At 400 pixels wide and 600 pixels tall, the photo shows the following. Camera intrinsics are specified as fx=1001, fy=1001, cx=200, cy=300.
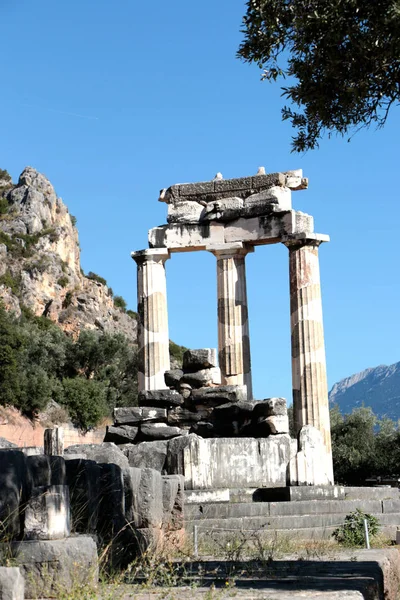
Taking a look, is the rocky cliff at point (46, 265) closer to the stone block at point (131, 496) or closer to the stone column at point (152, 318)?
the stone column at point (152, 318)

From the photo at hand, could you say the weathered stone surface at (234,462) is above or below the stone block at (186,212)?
below

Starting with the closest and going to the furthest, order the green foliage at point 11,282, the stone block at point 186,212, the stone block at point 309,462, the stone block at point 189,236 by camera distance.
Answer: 1. the stone block at point 309,462
2. the stone block at point 189,236
3. the stone block at point 186,212
4. the green foliage at point 11,282

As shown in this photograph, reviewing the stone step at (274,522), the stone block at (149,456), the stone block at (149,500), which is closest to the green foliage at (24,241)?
the stone block at (149,456)

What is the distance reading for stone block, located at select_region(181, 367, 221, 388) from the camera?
18.8 meters

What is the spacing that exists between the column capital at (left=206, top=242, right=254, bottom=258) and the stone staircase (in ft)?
34.4

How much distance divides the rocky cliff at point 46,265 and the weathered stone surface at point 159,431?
6407cm

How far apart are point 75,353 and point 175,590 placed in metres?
62.0

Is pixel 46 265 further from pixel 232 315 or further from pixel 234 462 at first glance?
pixel 234 462

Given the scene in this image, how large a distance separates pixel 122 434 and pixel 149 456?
1956mm

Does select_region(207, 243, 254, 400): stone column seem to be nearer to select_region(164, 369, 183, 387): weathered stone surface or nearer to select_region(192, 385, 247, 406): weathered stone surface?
select_region(164, 369, 183, 387): weathered stone surface

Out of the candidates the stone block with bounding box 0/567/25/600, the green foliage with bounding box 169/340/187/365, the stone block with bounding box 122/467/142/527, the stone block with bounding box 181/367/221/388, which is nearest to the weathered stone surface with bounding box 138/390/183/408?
the stone block with bounding box 181/367/221/388

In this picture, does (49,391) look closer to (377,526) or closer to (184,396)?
(184,396)

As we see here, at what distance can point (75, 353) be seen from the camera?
226 feet

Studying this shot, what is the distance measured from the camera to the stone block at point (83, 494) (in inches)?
360
